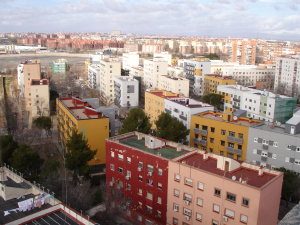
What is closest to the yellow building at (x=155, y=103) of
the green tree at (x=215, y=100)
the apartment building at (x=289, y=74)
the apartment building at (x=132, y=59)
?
the green tree at (x=215, y=100)

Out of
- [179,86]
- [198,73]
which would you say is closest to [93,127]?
[179,86]

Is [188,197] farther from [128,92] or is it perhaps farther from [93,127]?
[128,92]

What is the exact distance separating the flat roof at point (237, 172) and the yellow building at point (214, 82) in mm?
17737

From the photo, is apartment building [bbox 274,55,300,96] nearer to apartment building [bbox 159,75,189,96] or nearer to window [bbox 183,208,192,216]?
apartment building [bbox 159,75,189,96]

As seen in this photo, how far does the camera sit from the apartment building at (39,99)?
2123cm

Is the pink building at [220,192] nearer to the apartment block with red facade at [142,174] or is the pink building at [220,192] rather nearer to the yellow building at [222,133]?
the apartment block with red facade at [142,174]

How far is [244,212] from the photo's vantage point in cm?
658

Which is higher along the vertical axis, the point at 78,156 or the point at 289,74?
the point at 289,74

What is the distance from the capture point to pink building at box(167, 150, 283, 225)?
6.53 meters

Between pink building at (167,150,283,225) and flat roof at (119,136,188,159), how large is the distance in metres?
0.62

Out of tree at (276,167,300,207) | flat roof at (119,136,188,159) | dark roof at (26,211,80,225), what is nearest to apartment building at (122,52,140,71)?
flat roof at (119,136,188,159)

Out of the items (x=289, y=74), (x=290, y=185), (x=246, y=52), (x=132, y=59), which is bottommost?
(x=290, y=185)

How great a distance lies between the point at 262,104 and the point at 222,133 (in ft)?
24.0

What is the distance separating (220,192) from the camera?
6.92 metres
